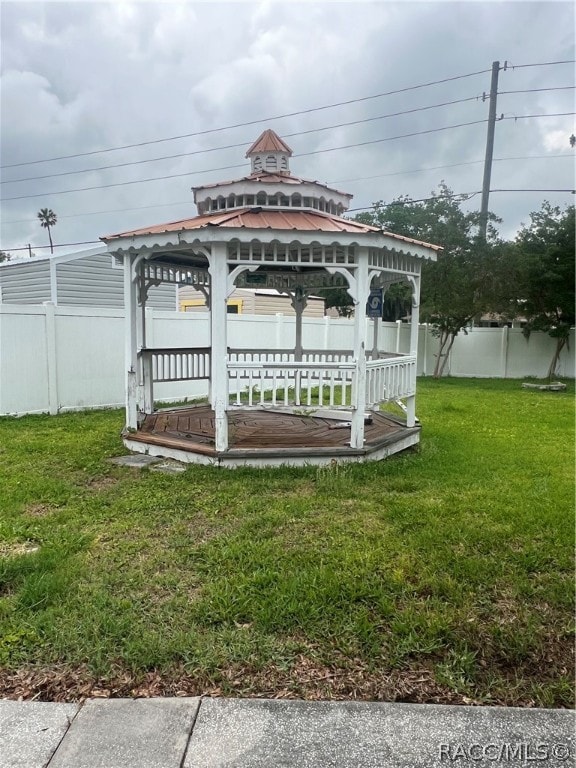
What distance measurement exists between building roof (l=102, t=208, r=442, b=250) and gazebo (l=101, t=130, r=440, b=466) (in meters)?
0.01

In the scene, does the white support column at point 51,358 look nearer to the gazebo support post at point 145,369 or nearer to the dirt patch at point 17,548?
the gazebo support post at point 145,369

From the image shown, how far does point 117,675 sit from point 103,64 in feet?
27.5

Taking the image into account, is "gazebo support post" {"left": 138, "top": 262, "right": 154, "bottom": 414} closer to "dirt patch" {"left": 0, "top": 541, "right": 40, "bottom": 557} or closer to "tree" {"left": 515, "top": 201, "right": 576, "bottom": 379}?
"dirt patch" {"left": 0, "top": 541, "right": 40, "bottom": 557}

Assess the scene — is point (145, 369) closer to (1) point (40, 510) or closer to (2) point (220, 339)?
(2) point (220, 339)

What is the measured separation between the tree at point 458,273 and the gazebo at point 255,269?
9038 millimetres

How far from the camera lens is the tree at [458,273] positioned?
1586cm

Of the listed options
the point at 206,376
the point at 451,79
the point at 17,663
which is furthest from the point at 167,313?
the point at 451,79

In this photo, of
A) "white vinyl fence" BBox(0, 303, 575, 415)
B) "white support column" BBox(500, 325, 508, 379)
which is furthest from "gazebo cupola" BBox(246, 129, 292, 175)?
"white support column" BBox(500, 325, 508, 379)

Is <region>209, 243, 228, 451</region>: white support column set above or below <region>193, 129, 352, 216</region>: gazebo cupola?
below

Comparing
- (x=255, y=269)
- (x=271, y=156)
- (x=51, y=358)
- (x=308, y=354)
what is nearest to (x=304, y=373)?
(x=255, y=269)

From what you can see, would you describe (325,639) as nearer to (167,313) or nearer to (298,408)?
(298,408)

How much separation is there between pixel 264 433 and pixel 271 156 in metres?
3.63

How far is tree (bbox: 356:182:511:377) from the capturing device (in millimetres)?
15859

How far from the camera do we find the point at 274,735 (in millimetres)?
2010
